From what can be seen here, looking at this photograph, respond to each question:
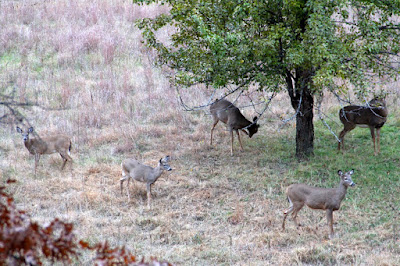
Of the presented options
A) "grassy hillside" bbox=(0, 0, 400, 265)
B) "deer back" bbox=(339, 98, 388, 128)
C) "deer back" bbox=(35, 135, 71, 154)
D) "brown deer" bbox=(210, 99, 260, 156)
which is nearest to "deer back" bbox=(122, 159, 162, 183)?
"grassy hillside" bbox=(0, 0, 400, 265)

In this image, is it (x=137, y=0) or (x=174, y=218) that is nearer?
(x=174, y=218)

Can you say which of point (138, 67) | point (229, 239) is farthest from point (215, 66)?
point (138, 67)

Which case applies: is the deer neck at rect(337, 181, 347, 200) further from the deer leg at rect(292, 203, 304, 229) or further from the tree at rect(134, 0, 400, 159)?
the tree at rect(134, 0, 400, 159)

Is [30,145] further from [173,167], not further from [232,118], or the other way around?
[232,118]

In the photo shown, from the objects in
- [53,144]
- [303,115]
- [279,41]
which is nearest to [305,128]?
[303,115]

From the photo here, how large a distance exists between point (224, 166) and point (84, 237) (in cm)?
418

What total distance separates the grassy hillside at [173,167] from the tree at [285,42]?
1.78m

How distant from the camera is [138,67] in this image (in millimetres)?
17359

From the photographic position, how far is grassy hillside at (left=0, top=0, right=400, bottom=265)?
7.96 m

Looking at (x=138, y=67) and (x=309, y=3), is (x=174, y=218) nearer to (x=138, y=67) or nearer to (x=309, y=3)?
(x=309, y=3)

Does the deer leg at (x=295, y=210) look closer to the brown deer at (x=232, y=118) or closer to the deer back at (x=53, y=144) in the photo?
the brown deer at (x=232, y=118)

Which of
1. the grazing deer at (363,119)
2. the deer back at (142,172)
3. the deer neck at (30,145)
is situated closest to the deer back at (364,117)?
the grazing deer at (363,119)

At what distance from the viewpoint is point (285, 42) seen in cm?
1011

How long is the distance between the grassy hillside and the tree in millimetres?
1784
